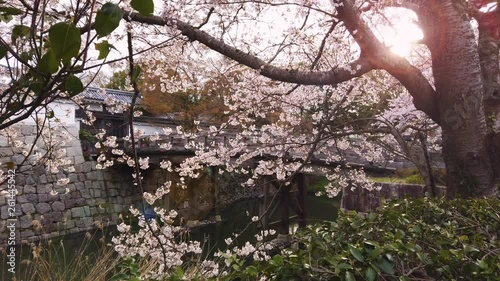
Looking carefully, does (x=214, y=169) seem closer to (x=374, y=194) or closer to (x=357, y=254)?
(x=374, y=194)

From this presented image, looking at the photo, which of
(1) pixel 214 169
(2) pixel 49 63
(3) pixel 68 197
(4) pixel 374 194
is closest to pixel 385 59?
(2) pixel 49 63

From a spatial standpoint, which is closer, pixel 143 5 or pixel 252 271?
pixel 143 5

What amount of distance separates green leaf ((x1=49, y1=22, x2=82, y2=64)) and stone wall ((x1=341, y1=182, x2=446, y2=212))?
741cm

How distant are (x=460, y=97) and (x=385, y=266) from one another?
2.18 m

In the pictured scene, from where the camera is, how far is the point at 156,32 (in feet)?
12.9

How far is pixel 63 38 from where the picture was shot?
667mm

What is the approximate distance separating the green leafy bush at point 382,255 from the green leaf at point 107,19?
1.09 m

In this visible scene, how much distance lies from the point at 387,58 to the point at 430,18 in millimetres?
574

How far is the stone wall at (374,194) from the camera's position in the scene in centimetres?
763

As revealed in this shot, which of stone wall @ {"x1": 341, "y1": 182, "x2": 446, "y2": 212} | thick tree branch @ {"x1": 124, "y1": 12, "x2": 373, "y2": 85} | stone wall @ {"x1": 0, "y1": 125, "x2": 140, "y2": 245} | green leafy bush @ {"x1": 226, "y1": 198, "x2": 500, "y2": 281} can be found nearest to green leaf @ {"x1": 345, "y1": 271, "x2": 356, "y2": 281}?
green leafy bush @ {"x1": 226, "y1": 198, "x2": 500, "y2": 281}

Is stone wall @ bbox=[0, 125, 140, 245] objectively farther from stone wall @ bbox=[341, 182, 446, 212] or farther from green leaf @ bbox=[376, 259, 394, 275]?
green leaf @ bbox=[376, 259, 394, 275]

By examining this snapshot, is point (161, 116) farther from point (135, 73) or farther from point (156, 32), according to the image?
point (135, 73)

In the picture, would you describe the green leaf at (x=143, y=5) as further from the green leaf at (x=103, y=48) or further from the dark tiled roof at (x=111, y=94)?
the dark tiled roof at (x=111, y=94)

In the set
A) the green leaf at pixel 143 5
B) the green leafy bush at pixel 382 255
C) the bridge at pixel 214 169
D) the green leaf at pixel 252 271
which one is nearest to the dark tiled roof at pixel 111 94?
the bridge at pixel 214 169
